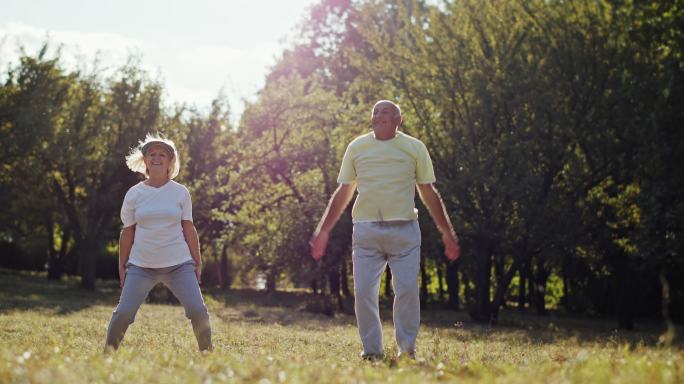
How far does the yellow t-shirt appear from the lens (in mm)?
7812

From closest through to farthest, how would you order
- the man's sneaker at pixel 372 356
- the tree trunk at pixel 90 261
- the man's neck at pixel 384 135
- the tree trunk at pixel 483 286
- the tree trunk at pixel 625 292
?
the man's sneaker at pixel 372 356
the man's neck at pixel 384 135
the tree trunk at pixel 483 286
the tree trunk at pixel 625 292
the tree trunk at pixel 90 261

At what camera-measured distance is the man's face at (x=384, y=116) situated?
7895 mm

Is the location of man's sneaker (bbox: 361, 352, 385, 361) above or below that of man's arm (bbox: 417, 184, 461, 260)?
below

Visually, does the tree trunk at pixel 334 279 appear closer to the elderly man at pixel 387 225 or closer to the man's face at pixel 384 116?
the elderly man at pixel 387 225

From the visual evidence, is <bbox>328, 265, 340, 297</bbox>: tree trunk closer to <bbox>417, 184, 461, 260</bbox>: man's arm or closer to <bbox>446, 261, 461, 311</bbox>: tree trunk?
<bbox>446, 261, 461, 311</bbox>: tree trunk

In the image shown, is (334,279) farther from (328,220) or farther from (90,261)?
(328,220)

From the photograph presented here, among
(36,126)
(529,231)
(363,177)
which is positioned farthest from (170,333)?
(36,126)

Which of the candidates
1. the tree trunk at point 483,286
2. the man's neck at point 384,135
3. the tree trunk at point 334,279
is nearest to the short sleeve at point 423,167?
the man's neck at point 384,135

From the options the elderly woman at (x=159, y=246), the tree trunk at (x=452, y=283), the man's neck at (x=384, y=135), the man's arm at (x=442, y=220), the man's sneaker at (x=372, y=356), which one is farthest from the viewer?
the tree trunk at (x=452, y=283)

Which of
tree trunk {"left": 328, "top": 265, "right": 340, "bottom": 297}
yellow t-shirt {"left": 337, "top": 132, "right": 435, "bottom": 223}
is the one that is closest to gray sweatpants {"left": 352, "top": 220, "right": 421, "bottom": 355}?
yellow t-shirt {"left": 337, "top": 132, "right": 435, "bottom": 223}

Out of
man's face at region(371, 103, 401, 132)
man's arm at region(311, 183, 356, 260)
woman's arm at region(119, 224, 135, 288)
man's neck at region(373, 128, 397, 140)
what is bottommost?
woman's arm at region(119, 224, 135, 288)

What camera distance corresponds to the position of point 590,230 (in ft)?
74.6

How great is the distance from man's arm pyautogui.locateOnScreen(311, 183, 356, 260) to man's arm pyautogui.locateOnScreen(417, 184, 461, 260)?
0.74 m

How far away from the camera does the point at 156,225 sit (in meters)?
7.73
